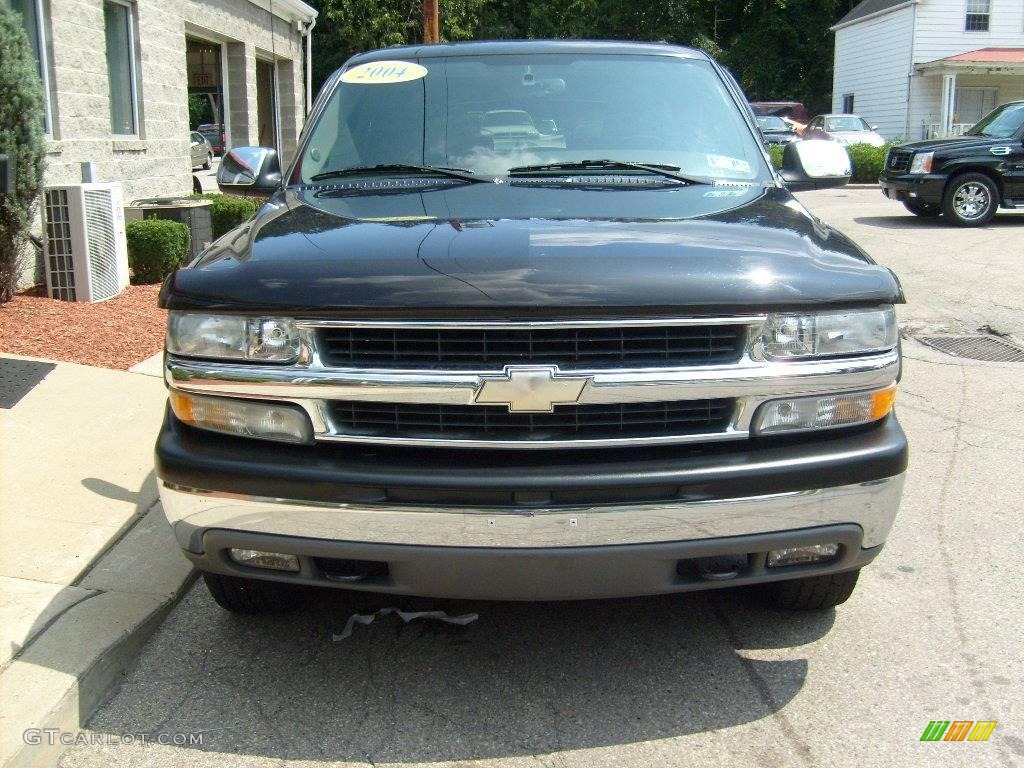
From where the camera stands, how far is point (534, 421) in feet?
8.93

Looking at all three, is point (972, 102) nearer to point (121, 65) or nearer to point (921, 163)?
point (921, 163)

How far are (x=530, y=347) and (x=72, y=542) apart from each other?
2.26m

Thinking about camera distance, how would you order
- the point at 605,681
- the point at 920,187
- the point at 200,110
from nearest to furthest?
the point at 605,681
the point at 920,187
the point at 200,110

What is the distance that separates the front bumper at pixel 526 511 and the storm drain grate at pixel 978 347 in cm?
534

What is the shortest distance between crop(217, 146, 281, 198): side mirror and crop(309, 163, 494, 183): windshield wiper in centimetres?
44

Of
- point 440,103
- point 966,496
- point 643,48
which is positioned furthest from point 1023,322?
point 440,103

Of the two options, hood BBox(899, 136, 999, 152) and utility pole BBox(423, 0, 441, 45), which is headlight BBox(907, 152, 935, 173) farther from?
utility pole BBox(423, 0, 441, 45)

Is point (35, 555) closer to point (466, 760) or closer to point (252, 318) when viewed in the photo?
point (252, 318)

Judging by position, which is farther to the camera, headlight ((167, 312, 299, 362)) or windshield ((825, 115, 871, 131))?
windshield ((825, 115, 871, 131))

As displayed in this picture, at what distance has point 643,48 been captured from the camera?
446cm

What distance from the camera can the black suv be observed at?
15023mm

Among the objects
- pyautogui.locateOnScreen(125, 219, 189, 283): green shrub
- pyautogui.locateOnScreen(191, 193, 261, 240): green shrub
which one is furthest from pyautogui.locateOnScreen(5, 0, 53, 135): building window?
pyautogui.locateOnScreen(191, 193, 261, 240): green shrub

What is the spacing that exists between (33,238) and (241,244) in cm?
542

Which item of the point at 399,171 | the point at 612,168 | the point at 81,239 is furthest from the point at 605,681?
the point at 81,239
